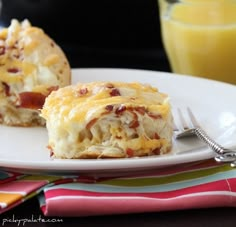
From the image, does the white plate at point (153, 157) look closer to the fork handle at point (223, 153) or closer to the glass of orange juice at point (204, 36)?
the fork handle at point (223, 153)

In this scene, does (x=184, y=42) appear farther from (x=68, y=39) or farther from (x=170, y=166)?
(x=170, y=166)

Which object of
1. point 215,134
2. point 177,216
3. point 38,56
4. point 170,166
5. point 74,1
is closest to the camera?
point 177,216

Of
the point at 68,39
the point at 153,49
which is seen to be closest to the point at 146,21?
the point at 153,49

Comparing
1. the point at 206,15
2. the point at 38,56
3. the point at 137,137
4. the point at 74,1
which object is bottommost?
the point at 137,137

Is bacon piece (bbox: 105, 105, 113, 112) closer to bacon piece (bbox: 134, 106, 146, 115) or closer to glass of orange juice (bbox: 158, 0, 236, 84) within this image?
bacon piece (bbox: 134, 106, 146, 115)

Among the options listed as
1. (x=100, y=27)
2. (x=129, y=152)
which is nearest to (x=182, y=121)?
(x=129, y=152)

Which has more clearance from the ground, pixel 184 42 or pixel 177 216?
pixel 184 42

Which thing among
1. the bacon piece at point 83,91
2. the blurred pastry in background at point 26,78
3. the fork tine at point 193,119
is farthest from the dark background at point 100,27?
the bacon piece at point 83,91

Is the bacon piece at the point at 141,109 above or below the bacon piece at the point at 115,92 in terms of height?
below
